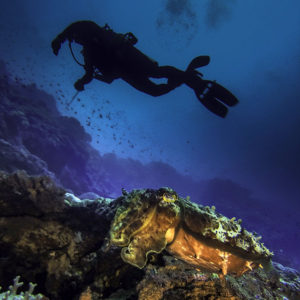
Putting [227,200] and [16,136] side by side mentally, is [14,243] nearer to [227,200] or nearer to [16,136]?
[16,136]

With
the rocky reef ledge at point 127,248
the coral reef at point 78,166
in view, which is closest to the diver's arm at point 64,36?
the rocky reef ledge at point 127,248

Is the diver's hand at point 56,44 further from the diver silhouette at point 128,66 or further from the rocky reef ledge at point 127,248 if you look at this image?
the rocky reef ledge at point 127,248

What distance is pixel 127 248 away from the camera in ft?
6.50

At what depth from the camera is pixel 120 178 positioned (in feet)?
158

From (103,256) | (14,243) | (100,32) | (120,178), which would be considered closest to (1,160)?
(100,32)

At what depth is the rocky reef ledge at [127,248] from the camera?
6.48ft

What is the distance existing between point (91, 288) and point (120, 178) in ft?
154

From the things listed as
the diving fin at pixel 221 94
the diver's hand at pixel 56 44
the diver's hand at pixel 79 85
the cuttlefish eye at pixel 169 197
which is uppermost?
the diving fin at pixel 221 94

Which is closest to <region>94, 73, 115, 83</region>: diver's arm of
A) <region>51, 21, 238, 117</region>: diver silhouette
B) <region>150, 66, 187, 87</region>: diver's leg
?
<region>51, 21, 238, 117</region>: diver silhouette

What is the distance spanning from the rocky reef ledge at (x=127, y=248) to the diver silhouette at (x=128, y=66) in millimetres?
4932

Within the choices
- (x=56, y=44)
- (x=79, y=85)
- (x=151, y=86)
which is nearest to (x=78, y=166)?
(x=79, y=85)

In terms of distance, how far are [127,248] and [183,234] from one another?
662 millimetres

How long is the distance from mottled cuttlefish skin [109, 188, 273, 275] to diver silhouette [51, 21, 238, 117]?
5.08 metres

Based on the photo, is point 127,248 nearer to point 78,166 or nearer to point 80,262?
point 80,262
